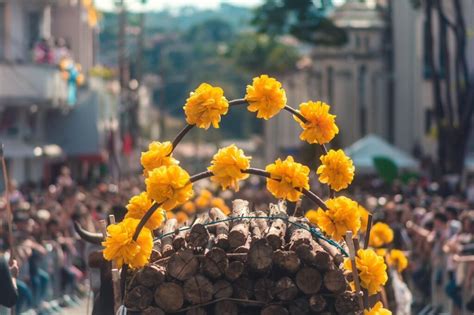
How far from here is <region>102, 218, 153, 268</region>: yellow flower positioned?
39.2 feet

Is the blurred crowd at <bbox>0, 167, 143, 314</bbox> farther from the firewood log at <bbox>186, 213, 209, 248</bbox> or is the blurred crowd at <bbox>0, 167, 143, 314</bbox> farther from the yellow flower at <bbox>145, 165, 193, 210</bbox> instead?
the yellow flower at <bbox>145, 165, 193, 210</bbox>

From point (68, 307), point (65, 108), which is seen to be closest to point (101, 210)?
point (68, 307)

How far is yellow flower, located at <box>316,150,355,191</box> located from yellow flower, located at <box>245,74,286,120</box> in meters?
0.52

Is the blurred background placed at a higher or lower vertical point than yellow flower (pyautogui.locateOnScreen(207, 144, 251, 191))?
lower

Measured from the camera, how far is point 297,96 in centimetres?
8938

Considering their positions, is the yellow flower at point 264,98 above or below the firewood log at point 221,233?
above

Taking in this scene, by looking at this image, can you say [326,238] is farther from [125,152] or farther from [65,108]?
[125,152]

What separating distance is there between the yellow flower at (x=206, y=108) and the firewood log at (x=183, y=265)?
133cm

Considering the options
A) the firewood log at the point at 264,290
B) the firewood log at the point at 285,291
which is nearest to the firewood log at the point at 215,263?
the firewood log at the point at 264,290

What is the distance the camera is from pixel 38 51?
1970 inches

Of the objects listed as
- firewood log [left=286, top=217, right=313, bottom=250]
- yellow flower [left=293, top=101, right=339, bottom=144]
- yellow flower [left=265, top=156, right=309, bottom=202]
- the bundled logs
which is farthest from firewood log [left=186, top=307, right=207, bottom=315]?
yellow flower [left=293, top=101, right=339, bottom=144]

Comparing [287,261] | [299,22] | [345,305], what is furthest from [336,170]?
[299,22]

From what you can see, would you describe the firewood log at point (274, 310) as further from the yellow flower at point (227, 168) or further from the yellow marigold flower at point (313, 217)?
the yellow marigold flower at point (313, 217)

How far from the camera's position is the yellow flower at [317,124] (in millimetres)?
13273
